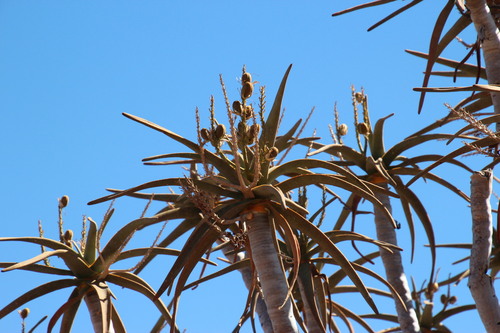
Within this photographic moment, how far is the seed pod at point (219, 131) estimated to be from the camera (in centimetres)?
528

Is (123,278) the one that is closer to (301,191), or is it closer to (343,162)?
(301,191)

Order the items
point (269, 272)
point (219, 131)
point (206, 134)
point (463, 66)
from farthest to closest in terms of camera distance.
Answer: point (463, 66) → point (269, 272) → point (206, 134) → point (219, 131)

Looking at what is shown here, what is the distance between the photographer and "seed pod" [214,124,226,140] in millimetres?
5277

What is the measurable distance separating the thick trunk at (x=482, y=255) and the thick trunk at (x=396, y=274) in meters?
1.95

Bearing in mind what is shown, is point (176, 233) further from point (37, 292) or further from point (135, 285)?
point (37, 292)

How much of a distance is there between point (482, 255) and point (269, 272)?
4.67 ft

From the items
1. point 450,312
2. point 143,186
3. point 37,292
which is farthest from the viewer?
point 450,312

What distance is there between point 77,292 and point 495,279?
3684mm

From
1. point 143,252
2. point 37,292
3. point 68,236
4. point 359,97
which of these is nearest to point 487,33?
point 359,97

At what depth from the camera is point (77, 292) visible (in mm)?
6348

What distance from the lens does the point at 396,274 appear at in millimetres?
7605

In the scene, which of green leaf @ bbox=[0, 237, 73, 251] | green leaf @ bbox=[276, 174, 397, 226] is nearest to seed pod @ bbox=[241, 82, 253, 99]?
green leaf @ bbox=[276, 174, 397, 226]

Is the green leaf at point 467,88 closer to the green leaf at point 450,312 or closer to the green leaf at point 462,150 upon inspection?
the green leaf at point 462,150

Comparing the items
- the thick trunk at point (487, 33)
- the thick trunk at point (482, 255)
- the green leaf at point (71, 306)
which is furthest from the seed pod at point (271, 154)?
the thick trunk at point (487, 33)
